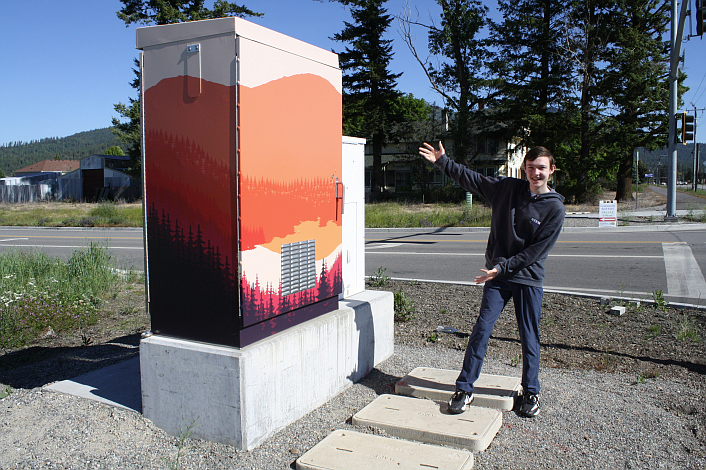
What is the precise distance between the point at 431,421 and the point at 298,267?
1.36 metres

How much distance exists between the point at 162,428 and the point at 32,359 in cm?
246

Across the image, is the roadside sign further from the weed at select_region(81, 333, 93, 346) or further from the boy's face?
the weed at select_region(81, 333, 93, 346)

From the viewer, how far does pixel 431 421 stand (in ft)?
11.3

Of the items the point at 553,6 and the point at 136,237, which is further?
the point at 553,6

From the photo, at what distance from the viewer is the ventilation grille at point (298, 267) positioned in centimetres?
362

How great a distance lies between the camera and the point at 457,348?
17.4 feet

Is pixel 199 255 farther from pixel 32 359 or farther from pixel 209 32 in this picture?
pixel 32 359

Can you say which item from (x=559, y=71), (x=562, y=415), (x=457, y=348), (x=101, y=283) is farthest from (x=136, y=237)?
(x=559, y=71)

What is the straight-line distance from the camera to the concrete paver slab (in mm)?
3752

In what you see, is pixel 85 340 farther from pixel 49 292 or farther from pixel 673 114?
pixel 673 114

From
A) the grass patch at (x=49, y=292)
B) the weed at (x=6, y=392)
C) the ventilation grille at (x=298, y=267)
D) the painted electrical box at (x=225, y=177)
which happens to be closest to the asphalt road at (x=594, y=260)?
the grass patch at (x=49, y=292)

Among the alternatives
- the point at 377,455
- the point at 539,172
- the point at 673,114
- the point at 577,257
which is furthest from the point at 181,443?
the point at 673,114

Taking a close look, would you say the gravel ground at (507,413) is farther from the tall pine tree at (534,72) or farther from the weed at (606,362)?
the tall pine tree at (534,72)

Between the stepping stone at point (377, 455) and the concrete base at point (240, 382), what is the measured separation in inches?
16.4
